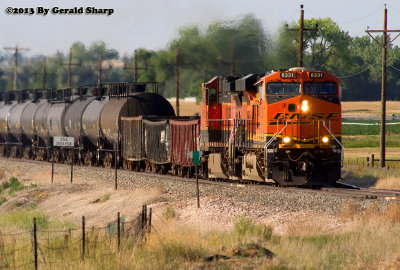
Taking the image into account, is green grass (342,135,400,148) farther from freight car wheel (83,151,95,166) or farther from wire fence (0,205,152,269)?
wire fence (0,205,152,269)

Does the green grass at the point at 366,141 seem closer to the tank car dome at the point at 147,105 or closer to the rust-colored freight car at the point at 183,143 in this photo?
the tank car dome at the point at 147,105

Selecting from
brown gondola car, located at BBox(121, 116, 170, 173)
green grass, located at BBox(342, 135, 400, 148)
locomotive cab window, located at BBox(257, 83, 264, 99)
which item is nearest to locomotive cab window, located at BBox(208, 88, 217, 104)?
locomotive cab window, located at BBox(257, 83, 264, 99)

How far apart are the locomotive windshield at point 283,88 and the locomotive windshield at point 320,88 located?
316mm

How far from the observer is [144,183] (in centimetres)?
2856

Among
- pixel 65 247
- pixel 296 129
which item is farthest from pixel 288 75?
pixel 65 247

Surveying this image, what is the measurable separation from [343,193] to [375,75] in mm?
113106

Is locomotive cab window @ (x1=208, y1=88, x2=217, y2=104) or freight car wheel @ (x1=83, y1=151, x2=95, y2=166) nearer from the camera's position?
locomotive cab window @ (x1=208, y1=88, x2=217, y2=104)

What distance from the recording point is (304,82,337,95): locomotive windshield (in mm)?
22406

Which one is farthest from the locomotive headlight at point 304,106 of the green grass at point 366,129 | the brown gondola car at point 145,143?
the green grass at point 366,129

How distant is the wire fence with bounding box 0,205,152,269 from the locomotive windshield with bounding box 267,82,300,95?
750 cm

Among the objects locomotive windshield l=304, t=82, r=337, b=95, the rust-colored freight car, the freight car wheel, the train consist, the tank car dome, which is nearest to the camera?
the train consist

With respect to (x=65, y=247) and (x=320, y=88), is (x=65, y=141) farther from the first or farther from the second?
(x=65, y=247)

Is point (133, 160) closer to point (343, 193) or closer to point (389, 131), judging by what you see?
point (343, 193)

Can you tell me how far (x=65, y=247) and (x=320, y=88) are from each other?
1111 cm
